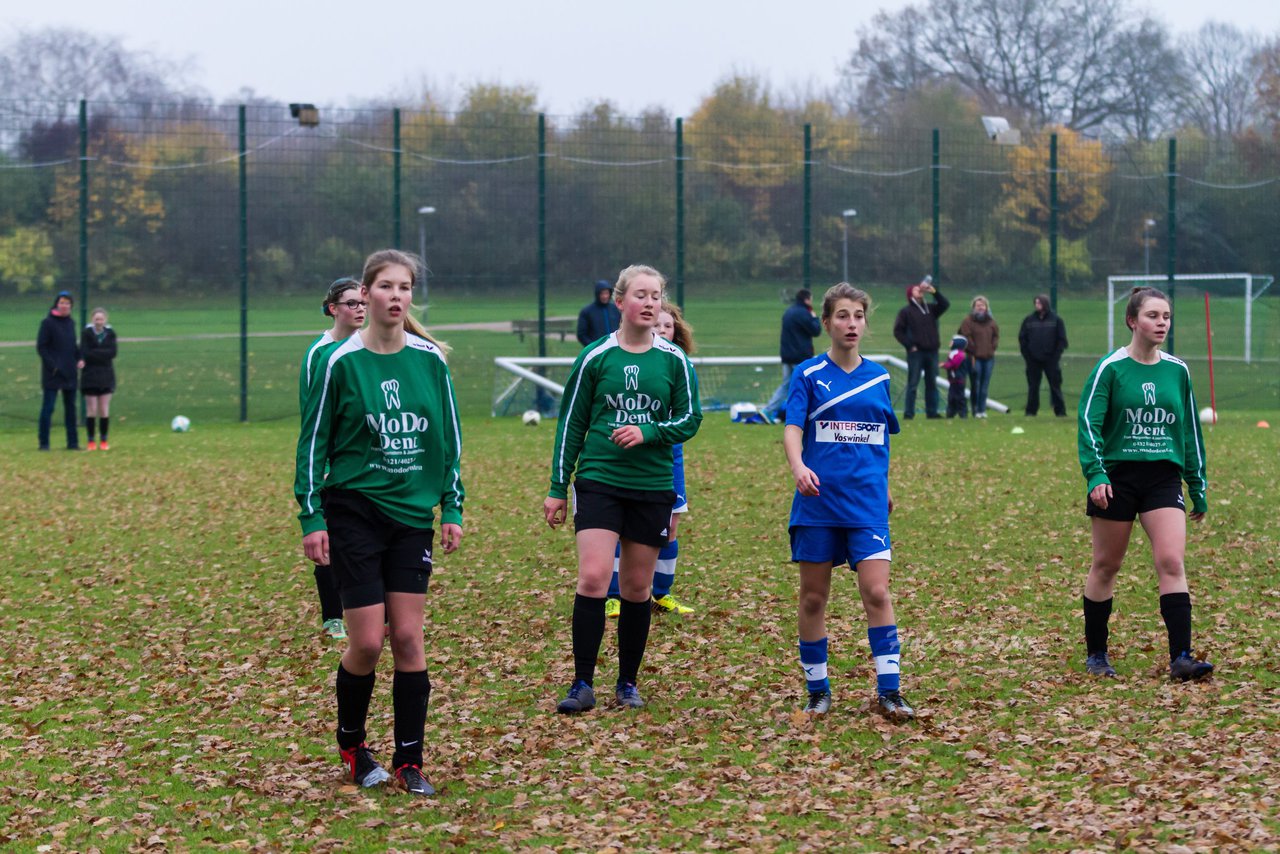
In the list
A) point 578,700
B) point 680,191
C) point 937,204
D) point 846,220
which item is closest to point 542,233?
point 680,191

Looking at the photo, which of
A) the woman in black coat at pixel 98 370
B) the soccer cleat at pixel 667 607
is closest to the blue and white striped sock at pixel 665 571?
the soccer cleat at pixel 667 607

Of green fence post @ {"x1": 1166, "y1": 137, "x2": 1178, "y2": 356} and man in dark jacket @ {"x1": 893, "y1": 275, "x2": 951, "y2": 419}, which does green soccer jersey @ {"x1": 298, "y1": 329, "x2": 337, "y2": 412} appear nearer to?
man in dark jacket @ {"x1": 893, "y1": 275, "x2": 951, "y2": 419}

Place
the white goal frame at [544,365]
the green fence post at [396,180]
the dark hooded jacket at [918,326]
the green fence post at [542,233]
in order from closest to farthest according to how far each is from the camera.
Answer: the dark hooded jacket at [918,326]
the white goal frame at [544,365]
the green fence post at [396,180]
the green fence post at [542,233]

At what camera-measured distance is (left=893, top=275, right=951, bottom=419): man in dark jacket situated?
23.0 m

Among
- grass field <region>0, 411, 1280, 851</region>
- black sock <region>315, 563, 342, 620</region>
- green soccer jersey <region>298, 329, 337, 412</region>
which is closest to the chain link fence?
grass field <region>0, 411, 1280, 851</region>

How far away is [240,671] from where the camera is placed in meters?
8.21

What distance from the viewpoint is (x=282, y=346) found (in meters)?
26.4

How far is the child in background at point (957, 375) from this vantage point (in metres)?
23.5

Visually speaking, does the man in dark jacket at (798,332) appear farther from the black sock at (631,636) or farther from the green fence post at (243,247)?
the black sock at (631,636)

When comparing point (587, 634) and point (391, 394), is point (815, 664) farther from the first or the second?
point (391, 394)

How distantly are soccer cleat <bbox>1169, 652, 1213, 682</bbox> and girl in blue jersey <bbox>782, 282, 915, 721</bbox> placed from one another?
1.46 meters

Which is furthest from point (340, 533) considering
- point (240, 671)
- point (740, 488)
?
point (740, 488)

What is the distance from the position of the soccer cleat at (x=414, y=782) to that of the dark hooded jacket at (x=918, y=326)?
701 inches

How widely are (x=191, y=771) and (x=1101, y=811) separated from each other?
355 cm
